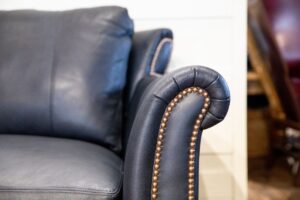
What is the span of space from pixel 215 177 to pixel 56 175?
0.72m

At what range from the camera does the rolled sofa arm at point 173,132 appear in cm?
64

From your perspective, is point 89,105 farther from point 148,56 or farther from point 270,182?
point 270,182

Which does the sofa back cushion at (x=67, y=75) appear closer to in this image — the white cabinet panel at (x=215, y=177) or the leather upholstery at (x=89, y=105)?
the leather upholstery at (x=89, y=105)

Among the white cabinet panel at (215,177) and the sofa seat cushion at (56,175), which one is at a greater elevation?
the sofa seat cushion at (56,175)

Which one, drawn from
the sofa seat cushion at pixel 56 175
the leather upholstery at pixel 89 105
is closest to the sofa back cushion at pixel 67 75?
the leather upholstery at pixel 89 105

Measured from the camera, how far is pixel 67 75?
Result: 97cm

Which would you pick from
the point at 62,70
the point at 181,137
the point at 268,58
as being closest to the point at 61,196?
the point at 181,137

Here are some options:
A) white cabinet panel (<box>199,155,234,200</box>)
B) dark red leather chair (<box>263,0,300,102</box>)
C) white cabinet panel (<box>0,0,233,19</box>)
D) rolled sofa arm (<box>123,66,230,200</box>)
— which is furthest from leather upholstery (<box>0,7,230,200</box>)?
dark red leather chair (<box>263,0,300,102</box>)

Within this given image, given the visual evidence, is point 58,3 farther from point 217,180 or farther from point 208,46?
point 217,180

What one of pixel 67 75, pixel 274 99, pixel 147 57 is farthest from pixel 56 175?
pixel 274 99

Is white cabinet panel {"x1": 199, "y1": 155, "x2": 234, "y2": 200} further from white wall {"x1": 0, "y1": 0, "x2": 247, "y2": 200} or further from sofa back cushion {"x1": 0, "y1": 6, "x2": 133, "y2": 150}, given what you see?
sofa back cushion {"x1": 0, "y1": 6, "x2": 133, "y2": 150}

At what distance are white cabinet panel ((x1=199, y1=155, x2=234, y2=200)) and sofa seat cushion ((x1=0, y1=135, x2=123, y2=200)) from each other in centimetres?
54

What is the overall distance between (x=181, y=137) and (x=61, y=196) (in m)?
0.26

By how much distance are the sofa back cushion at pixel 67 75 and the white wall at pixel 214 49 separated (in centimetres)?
22
